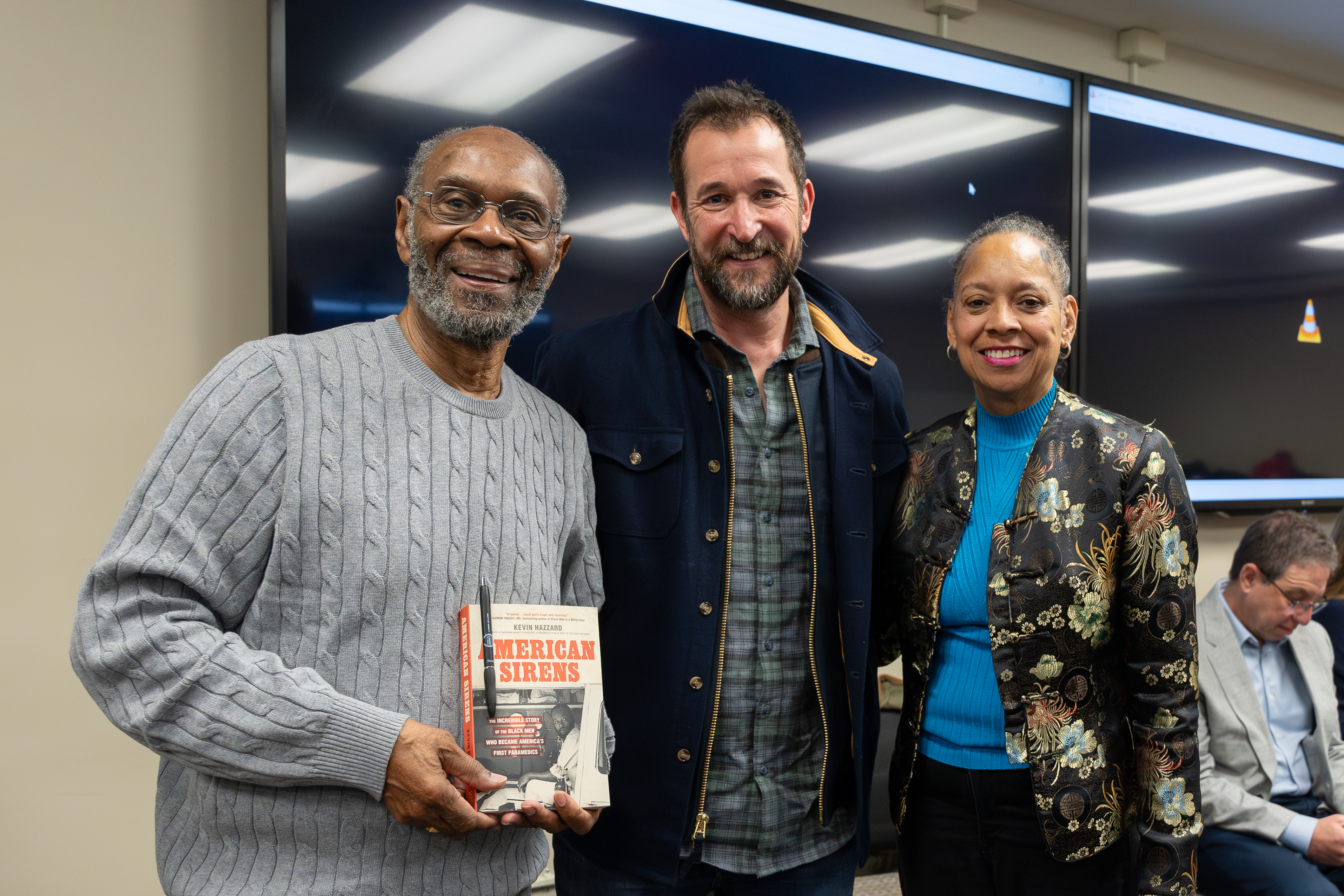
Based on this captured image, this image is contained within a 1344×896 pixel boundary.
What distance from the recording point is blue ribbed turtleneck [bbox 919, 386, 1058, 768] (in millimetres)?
1510

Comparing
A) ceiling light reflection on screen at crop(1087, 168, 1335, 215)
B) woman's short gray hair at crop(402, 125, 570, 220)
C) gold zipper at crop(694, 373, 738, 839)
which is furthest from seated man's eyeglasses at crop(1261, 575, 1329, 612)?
woman's short gray hair at crop(402, 125, 570, 220)

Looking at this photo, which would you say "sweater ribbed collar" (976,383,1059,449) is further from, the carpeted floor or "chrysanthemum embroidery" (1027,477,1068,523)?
the carpeted floor

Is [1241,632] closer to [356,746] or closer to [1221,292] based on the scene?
[1221,292]

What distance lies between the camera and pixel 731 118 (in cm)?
158

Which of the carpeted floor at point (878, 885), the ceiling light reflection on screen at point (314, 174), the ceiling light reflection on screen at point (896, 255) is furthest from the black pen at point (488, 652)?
the carpeted floor at point (878, 885)

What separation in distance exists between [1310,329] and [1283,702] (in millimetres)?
1985

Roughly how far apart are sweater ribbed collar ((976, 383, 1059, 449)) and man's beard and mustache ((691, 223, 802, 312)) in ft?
1.47

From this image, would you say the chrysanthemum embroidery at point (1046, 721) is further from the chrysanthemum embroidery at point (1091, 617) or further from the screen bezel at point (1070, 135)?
the screen bezel at point (1070, 135)

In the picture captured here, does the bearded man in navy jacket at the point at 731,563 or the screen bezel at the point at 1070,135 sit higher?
the screen bezel at the point at 1070,135

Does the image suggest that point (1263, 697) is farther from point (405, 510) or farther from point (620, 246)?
point (405, 510)

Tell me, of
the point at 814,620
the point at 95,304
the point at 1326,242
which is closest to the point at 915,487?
the point at 814,620

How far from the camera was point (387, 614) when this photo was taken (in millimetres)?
1156

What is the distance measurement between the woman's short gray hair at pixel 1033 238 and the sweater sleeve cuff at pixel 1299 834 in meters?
1.63

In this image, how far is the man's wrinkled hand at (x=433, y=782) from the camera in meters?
1.08
